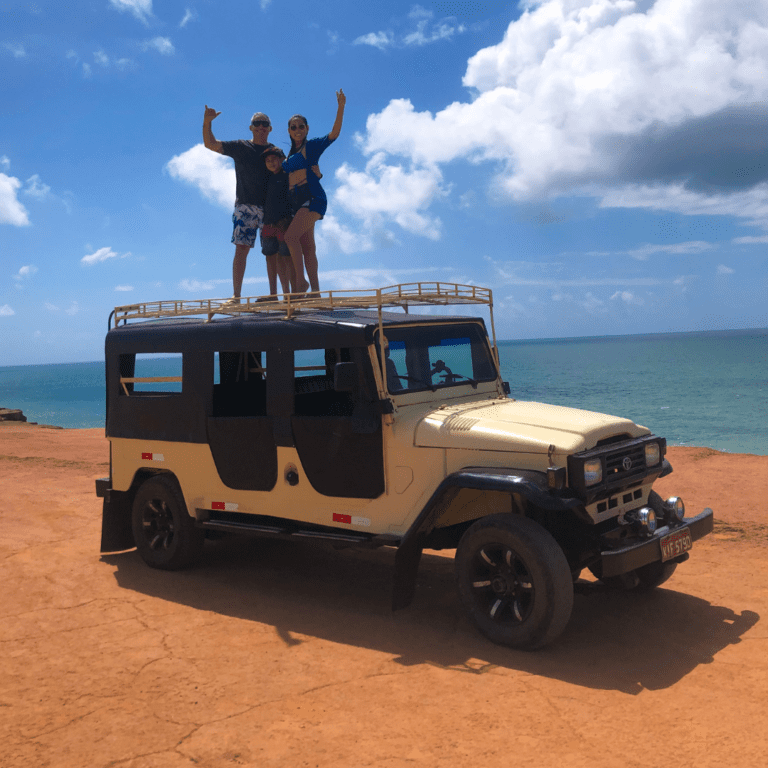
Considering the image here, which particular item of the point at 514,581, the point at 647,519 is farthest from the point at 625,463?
the point at 514,581

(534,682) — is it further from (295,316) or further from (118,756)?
(295,316)

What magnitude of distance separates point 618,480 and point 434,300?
8.15ft

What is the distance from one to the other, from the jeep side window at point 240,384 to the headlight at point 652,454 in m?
3.66

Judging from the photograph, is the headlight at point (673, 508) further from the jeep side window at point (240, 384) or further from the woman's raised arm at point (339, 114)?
the woman's raised arm at point (339, 114)

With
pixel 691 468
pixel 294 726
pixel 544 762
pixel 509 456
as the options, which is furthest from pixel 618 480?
pixel 691 468

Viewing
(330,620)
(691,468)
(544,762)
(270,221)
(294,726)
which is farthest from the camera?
(691,468)

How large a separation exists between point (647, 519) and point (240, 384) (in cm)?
431

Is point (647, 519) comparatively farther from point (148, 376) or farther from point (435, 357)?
point (148, 376)

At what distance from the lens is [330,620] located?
6.24 meters

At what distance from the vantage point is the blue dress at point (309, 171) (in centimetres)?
884

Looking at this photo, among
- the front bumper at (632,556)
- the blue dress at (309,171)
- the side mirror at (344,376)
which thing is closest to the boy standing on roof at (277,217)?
the blue dress at (309,171)

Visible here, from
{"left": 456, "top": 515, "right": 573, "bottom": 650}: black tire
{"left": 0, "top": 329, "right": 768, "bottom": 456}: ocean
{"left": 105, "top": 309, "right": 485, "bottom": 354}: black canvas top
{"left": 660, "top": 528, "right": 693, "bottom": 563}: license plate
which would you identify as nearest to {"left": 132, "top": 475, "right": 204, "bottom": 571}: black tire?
{"left": 105, "top": 309, "right": 485, "bottom": 354}: black canvas top

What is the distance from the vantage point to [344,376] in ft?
19.5

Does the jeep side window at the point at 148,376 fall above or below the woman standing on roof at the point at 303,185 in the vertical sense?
below
